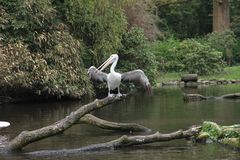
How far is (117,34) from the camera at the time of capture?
36469mm

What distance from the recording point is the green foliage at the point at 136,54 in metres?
40.3

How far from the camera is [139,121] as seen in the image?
22156 millimetres

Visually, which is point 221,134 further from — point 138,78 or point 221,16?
point 221,16

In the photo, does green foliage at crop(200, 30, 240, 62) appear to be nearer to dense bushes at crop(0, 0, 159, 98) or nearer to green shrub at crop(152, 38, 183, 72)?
green shrub at crop(152, 38, 183, 72)

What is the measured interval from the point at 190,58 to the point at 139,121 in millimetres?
30850

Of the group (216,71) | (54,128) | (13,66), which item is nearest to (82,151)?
(54,128)

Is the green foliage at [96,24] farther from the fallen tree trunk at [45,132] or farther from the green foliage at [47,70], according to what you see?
the fallen tree trunk at [45,132]

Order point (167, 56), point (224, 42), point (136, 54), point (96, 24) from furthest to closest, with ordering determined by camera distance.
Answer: point (224, 42), point (167, 56), point (136, 54), point (96, 24)

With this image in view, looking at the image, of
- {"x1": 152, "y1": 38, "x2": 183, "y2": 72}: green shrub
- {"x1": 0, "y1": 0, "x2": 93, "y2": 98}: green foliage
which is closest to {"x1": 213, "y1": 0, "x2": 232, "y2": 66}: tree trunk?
{"x1": 152, "y1": 38, "x2": 183, "y2": 72}: green shrub

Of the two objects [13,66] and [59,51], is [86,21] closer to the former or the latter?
[59,51]

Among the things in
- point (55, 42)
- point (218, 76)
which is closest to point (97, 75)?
point (55, 42)

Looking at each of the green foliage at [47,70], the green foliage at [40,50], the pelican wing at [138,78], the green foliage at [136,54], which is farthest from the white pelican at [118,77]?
the green foliage at [136,54]

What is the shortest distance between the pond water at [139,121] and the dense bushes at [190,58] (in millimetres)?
17341

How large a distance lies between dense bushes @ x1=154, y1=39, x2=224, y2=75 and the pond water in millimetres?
17341
